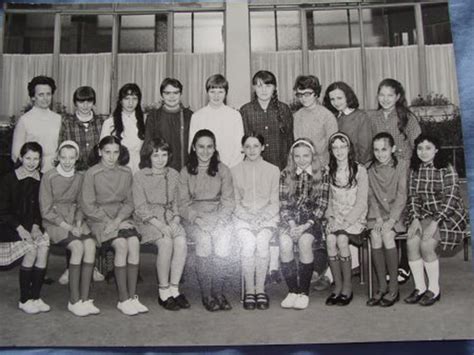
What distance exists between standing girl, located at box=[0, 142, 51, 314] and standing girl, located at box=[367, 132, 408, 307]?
0.85 m

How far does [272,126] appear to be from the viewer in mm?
1262

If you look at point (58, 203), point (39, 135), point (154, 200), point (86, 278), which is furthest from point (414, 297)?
point (39, 135)

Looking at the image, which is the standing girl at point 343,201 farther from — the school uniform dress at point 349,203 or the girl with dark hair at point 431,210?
the girl with dark hair at point 431,210

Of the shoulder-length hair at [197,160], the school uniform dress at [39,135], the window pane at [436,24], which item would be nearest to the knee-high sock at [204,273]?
the shoulder-length hair at [197,160]

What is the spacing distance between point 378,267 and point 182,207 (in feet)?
1.78

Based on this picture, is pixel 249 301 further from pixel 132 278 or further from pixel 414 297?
pixel 414 297

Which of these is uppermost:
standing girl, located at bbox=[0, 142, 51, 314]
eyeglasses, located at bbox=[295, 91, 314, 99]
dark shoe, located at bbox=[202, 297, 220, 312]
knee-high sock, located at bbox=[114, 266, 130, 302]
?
eyeglasses, located at bbox=[295, 91, 314, 99]

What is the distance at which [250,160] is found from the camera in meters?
1.24

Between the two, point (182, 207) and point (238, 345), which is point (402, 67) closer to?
point (182, 207)

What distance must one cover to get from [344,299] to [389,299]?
0.37 feet

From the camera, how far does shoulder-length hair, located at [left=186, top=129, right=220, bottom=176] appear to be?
123 centimetres

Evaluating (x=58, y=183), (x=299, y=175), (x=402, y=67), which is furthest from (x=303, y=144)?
(x=58, y=183)

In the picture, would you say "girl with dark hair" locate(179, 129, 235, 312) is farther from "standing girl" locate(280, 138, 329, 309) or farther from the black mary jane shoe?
the black mary jane shoe

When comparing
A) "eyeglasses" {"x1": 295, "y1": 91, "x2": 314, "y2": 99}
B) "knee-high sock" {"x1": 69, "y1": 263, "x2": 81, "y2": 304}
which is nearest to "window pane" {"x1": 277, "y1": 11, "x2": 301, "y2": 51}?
"eyeglasses" {"x1": 295, "y1": 91, "x2": 314, "y2": 99}
